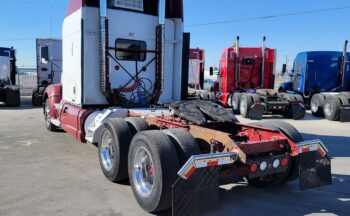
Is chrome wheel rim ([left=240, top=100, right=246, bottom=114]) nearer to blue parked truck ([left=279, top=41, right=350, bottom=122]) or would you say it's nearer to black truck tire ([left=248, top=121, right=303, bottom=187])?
blue parked truck ([left=279, top=41, right=350, bottom=122])

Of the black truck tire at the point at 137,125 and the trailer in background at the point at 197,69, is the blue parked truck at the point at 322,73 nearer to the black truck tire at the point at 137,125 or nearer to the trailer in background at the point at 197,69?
the trailer in background at the point at 197,69

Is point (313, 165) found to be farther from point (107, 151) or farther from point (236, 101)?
point (236, 101)

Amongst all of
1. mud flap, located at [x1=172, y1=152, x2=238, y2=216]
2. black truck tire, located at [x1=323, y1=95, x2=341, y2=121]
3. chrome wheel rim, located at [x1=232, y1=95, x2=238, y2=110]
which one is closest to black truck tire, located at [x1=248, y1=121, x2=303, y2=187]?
mud flap, located at [x1=172, y1=152, x2=238, y2=216]

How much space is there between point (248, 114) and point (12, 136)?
8.77 metres

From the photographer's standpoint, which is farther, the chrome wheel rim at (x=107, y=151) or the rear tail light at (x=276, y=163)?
the chrome wheel rim at (x=107, y=151)

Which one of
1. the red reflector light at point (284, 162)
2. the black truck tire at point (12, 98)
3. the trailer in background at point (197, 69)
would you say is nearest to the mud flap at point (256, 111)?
the trailer in background at point (197, 69)

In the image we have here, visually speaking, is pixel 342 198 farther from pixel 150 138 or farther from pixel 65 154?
pixel 65 154

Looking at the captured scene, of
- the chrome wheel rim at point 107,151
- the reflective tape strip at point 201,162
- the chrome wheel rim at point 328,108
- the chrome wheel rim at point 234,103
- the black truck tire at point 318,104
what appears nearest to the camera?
the reflective tape strip at point 201,162

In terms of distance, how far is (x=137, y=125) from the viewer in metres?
5.84

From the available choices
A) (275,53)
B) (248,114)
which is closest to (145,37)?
(248,114)

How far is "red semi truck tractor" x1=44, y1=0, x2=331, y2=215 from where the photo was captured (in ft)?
14.0

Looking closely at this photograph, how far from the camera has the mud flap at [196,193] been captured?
394 cm

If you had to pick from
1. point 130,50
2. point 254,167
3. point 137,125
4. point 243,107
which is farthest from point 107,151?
point 243,107

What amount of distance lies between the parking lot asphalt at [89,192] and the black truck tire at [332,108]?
256 inches
